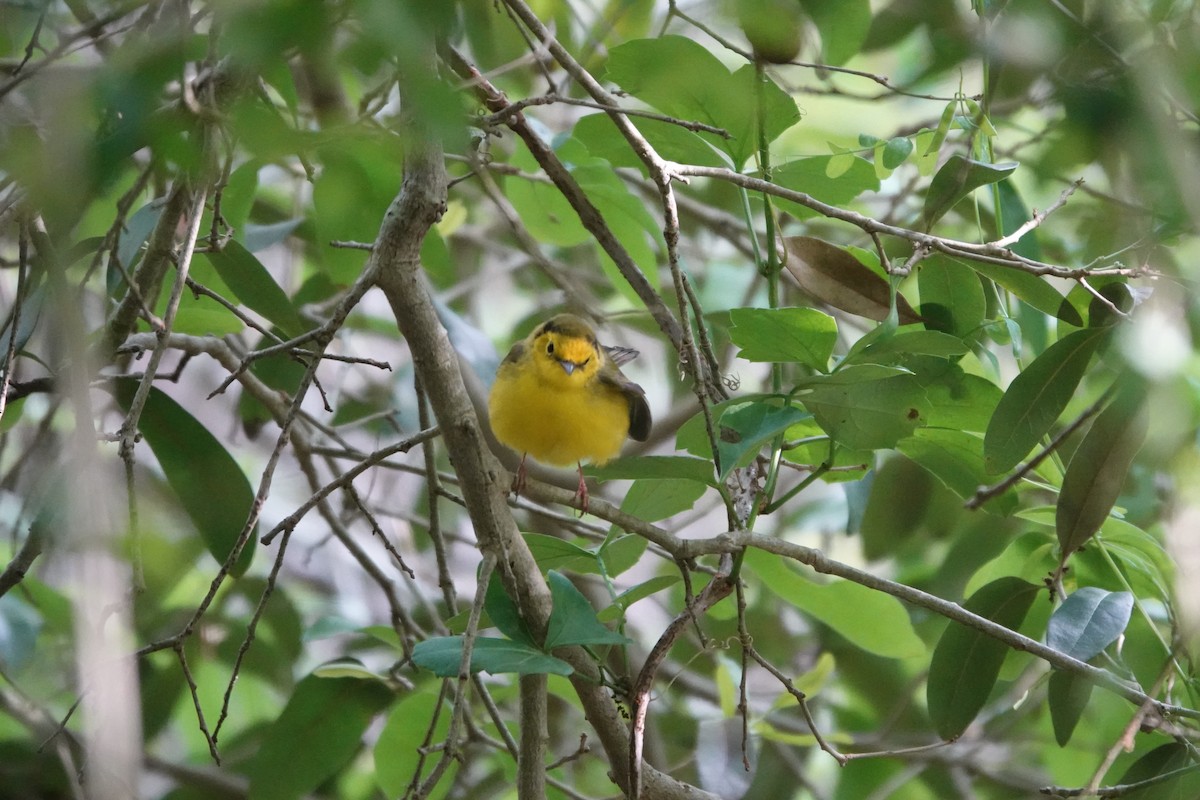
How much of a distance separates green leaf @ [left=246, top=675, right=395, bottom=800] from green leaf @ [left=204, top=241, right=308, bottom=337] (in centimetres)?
89

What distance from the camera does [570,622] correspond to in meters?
1.70

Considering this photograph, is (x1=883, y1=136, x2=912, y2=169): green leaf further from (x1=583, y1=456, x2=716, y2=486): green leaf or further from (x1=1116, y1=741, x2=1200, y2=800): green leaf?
(x1=1116, y1=741, x2=1200, y2=800): green leaf

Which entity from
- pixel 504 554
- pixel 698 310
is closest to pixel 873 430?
pixel 698 310

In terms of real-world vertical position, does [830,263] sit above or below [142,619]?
above

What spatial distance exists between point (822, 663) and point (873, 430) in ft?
3.31

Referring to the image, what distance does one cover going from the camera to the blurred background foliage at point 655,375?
94 cm

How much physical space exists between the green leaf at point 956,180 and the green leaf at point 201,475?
1.37 m

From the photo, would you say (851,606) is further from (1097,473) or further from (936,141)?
(936,141)

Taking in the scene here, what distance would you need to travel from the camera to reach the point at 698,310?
1.75 m

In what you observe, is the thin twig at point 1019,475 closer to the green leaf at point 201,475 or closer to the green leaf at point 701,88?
the green leaf at point 701,88

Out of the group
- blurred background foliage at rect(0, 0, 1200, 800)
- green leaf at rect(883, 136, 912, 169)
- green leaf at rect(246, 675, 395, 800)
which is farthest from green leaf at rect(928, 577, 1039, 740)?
green leaf at rect(246, 675, 395, 800)

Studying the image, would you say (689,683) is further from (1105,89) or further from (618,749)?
(1105,89)

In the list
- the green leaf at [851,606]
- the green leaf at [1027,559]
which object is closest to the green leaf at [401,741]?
the green leaf at [851,606]

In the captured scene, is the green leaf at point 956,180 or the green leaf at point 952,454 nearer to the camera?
the green leaf at point 956,180
